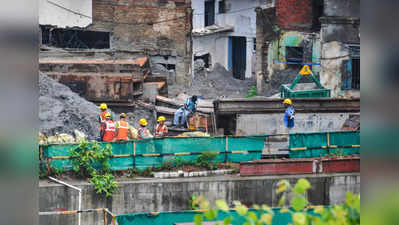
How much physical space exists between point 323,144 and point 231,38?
2591 cm

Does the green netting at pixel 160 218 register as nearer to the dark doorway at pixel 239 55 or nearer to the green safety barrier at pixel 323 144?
the green safety barrier at pixel 323 144

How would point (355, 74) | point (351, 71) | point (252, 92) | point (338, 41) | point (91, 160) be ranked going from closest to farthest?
point (91, 160) → point (351, 71) → point (355, 74) → point (338, 41) → point (252, 92)

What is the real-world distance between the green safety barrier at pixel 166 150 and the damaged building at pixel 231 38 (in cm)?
2483

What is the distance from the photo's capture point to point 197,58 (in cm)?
4244

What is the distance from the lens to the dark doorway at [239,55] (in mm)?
41531

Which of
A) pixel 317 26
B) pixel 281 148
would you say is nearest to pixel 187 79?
pixel 317 26

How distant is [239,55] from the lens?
137 ft

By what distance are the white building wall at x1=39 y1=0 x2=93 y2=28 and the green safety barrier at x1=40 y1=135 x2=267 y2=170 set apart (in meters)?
14.1

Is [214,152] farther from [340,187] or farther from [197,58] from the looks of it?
[197,58]

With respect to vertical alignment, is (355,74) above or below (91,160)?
above

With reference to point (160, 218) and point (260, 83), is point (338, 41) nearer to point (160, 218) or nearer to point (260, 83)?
point (260, 83)

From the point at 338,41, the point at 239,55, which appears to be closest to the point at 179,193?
the point at 338,41

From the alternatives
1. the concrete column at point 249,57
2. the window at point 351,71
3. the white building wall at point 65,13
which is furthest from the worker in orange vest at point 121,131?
the concrete column at point 249,57

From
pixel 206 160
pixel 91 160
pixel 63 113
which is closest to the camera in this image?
pixel 91 160
